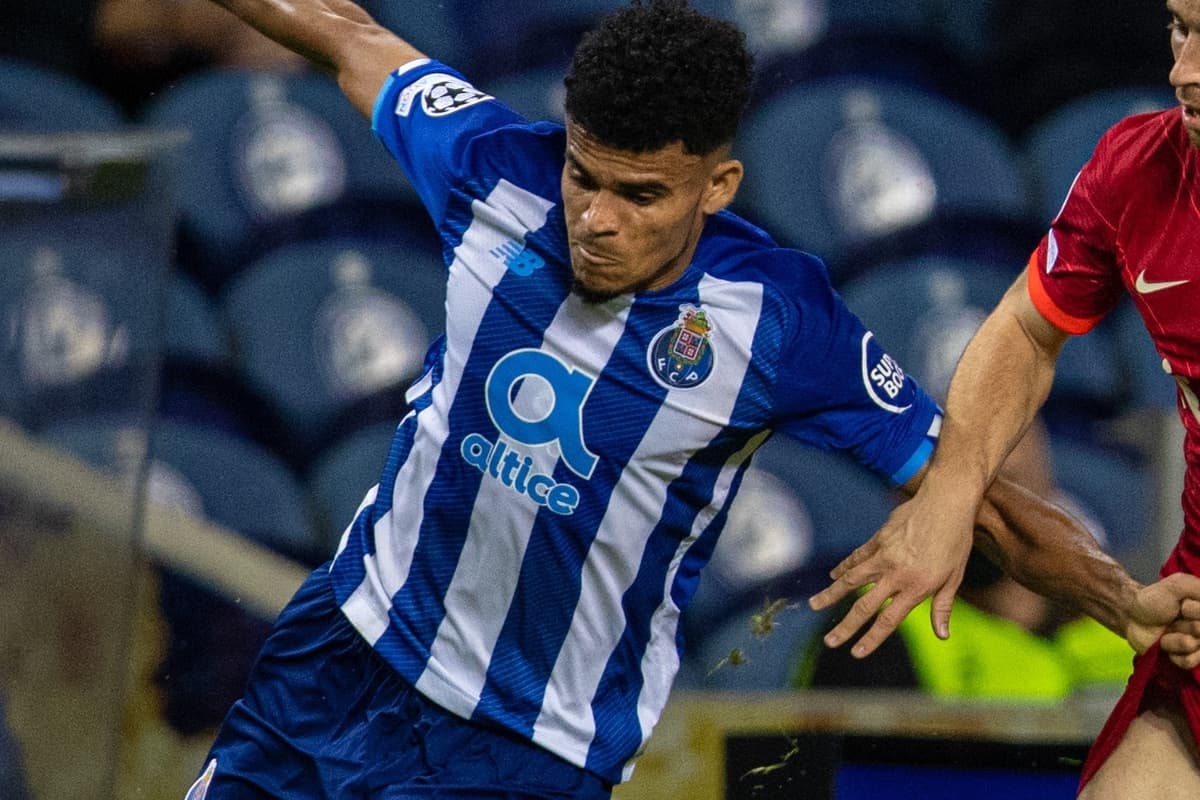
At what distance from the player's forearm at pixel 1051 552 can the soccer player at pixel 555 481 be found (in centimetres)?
8

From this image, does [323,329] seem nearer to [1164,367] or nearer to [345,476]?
[345,476]

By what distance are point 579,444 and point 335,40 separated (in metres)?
0.76

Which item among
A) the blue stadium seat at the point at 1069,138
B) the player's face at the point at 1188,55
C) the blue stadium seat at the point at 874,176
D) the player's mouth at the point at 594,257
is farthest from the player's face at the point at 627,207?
the blue stadium seat at the point at 1069,138

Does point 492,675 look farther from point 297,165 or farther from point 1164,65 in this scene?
point 1164,65

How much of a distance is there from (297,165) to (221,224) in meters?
0.28

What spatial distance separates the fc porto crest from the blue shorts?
1.72 feet

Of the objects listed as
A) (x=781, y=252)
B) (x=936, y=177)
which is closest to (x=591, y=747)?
(x=781, y=252)

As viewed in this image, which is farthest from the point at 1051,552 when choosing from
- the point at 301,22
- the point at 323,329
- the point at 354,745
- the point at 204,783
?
the point at 323,329

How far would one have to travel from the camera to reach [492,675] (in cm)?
241

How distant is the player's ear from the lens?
7.84 feet

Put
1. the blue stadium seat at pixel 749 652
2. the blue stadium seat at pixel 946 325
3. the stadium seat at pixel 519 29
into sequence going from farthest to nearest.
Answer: the stadium seat at pixel 519 29 < the blue stadium seat at pixel 946 325 < the blue stadium seat at pixel 749 652

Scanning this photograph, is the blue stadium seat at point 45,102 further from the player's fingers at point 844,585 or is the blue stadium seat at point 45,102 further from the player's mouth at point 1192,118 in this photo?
the player's mouth at point 1192,118

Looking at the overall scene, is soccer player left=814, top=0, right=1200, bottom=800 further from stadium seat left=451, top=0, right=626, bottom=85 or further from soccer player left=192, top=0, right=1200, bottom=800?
stadium seat left=451, top=0, right=626, bottom=85

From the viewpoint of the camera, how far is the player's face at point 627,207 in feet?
7.48
